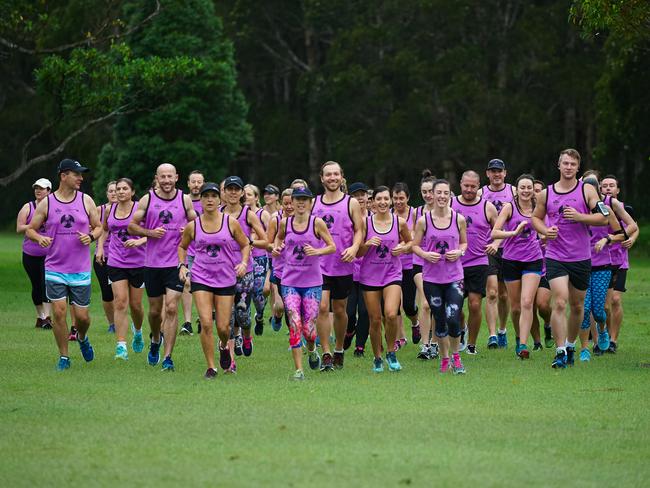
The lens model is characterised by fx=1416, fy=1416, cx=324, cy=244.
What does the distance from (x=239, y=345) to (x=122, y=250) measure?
1988 mm

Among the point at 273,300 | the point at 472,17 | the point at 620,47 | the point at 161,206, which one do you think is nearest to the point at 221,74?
the point at 472,17

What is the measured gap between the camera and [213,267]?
15.1 metres

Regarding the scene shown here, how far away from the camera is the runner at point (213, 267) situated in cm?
1510

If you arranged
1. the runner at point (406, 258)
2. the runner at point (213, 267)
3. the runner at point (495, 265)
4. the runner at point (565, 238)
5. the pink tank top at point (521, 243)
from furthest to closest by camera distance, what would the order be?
the runner at point (495, 265)
the runner at point (406, 258)
the pink tank top at point (521, 243)
the runner at point (565, 238)
the runner at point (213, 267)

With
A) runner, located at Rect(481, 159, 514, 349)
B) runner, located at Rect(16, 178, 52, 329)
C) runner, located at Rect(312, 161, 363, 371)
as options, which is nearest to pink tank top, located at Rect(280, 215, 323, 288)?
runner, located at Rect(312, 161, 363, 371)

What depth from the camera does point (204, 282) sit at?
15109 mm

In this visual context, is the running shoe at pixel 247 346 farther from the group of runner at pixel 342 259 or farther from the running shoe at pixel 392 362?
the running shoe at pixel 392 362

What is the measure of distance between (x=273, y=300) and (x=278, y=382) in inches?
Answer: 317

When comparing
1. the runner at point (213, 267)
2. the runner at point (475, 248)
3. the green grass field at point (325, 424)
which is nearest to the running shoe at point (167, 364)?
the green grass field at point (325, 424)

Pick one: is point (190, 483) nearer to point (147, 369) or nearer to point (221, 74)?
point (147, 369)

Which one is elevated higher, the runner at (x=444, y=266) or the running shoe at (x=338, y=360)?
the runner at (x=444, y=266)

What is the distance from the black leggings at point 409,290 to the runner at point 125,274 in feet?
11.6

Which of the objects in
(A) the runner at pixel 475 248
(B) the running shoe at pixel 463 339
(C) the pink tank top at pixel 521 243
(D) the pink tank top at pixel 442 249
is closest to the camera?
(D) the pink tank top at pixel 442 249

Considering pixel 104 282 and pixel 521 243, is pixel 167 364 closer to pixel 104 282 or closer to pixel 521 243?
pixel 521 243
